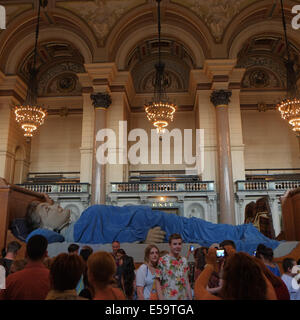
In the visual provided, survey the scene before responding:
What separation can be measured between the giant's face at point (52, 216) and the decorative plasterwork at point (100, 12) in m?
8.91

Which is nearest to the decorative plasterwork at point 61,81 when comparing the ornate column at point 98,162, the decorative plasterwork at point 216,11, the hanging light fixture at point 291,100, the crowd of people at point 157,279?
the ornate column at point 98,162

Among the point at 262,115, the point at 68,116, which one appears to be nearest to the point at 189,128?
the point at 262,115

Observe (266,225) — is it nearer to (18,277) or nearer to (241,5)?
(18,277)

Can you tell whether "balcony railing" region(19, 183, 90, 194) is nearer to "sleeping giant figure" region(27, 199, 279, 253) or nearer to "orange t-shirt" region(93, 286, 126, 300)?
"sleeping giant figure" region(27, 199, 279, 253)

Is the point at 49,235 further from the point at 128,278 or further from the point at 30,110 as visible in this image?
the point at 30,110

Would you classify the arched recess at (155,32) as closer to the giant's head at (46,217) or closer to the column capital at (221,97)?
the column capital at (221,97)

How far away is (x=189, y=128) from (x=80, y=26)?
7.06 meters

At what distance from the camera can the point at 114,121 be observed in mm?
13180

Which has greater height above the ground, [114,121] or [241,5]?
[241,5]

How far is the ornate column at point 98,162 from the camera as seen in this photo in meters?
12.0

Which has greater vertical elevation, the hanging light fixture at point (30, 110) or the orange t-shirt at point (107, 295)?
the hanging light fixture at point (30, 110)

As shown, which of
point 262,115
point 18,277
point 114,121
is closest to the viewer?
point 18,277

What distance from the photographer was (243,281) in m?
1.48
